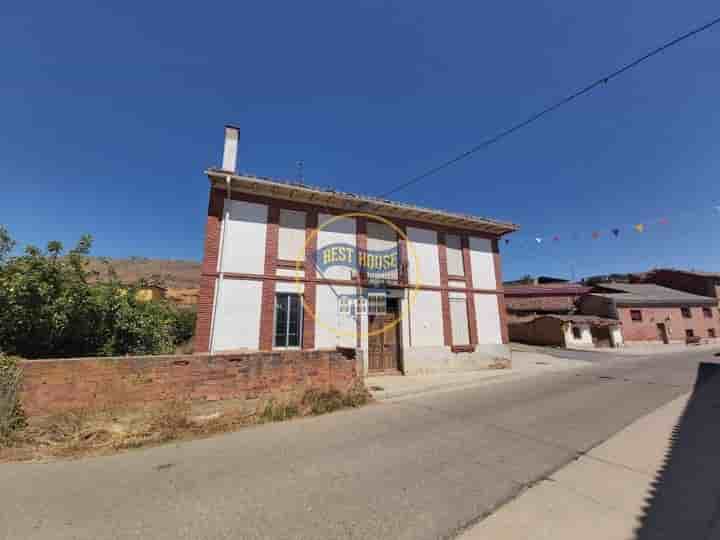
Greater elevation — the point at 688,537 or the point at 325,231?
the point at 325,231

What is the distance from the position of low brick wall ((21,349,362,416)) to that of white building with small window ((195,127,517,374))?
6.66 feet

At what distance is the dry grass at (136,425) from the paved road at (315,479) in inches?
15.0

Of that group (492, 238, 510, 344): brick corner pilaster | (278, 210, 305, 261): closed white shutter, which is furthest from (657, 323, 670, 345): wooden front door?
(278, 210, 305, 261): closed white shutter

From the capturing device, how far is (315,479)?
3.60 metres

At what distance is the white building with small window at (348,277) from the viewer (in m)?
9.42

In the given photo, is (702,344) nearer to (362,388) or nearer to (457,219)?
(457,219)

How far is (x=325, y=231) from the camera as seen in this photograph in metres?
11.1

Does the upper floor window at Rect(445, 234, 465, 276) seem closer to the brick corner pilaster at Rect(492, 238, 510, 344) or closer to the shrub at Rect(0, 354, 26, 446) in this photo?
the brick corner pilaster at Rect(492, 238, 510, 344)

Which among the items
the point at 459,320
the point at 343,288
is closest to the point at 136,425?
the point at 343,288

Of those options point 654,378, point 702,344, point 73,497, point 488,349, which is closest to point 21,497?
point 73,497

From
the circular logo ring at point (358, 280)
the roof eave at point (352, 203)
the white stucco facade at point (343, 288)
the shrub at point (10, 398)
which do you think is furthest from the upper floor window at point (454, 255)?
the shrub at point (10, 398)

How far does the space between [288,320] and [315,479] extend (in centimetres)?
674

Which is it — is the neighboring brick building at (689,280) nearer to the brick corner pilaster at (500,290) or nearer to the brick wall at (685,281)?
the brick wall at (685,281)

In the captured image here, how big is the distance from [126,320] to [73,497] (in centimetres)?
529
